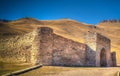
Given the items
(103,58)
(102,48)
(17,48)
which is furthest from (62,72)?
(103,58)

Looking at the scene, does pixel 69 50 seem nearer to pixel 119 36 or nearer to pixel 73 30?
pixel 73 30

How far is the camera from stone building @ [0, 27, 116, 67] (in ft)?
63.0

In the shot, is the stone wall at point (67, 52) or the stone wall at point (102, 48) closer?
the stone wall at point (67, 52)

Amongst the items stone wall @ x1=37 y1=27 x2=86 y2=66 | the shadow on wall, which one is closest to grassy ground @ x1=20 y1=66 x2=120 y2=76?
stone wall @ x1=37 y1=27 x2=86 y2=66

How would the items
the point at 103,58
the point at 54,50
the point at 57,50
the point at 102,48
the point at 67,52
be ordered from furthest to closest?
the point at 103,58
the point at 102,48
the point at 67,52
the point at 57,50
the point at 54,50

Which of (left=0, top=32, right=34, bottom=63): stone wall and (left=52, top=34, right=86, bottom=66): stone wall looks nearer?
(left=52, top=34, right=86, bottom=66): stone wall

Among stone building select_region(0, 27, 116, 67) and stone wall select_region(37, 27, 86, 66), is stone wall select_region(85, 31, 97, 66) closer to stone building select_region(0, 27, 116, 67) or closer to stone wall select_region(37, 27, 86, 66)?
stone building select_region(0, 27, 116, 67)

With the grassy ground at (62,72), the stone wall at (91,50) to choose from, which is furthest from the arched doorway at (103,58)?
the grassy ground at (62,72)

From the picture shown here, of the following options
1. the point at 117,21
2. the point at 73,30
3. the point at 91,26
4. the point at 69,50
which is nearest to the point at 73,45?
the point at 69,50

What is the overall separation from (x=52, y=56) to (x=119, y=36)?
179 feet

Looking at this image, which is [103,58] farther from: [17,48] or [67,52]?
[17,48]

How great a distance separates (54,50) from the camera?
20.5 metres

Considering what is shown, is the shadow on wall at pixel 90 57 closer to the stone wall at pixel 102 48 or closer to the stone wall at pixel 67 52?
the stone wall at pixel 67 52

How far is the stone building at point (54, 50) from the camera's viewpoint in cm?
1920
